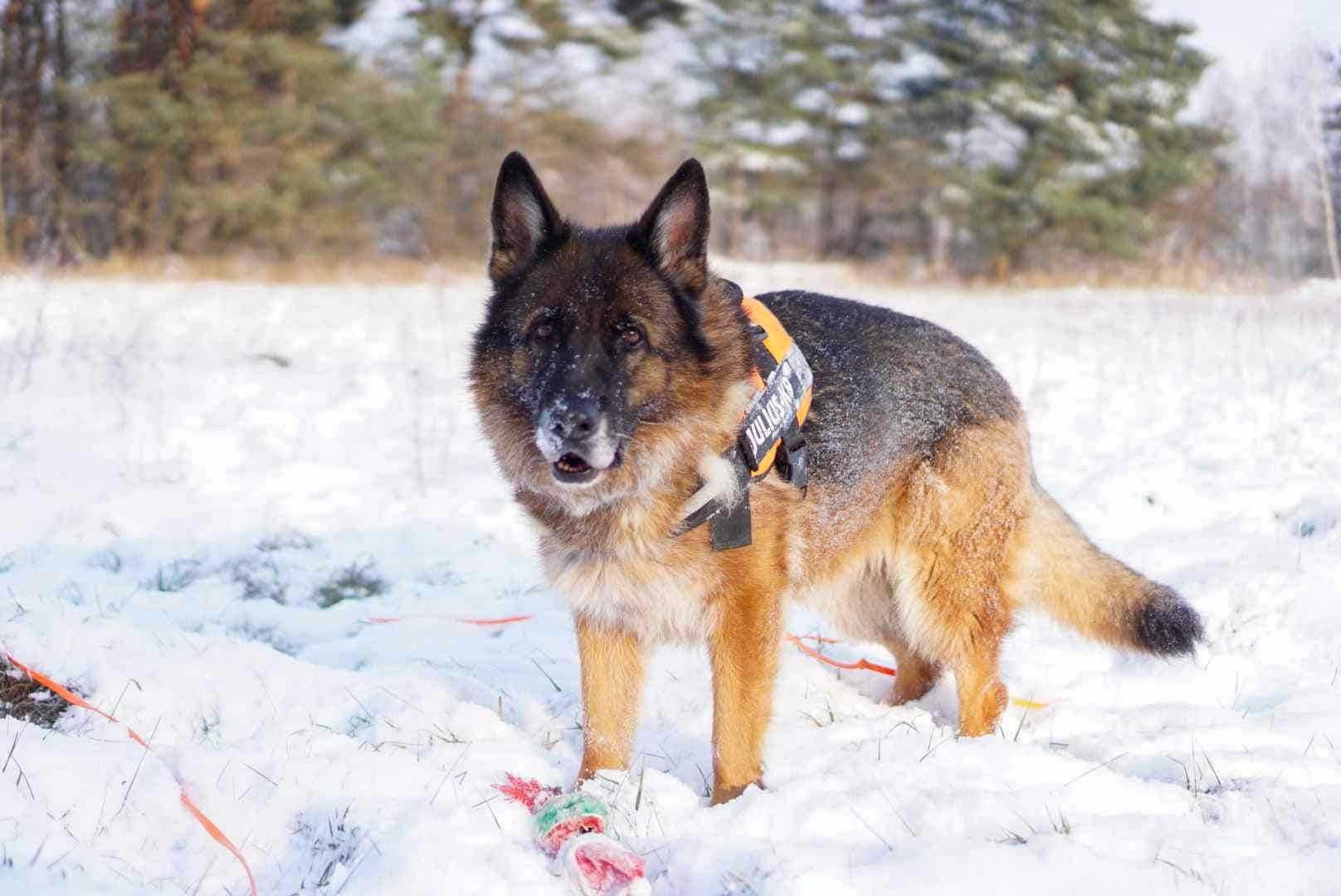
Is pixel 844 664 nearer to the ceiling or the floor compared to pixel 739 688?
nearer to the floor

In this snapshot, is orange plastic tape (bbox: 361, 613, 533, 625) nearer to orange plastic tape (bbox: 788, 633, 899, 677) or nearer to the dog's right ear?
orange plastic tape (bbox: 788, 633, 899, 677)

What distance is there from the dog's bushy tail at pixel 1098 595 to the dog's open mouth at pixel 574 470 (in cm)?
206

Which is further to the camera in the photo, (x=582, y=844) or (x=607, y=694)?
(x=607, y=694)

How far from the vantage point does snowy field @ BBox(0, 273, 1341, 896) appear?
113 inches

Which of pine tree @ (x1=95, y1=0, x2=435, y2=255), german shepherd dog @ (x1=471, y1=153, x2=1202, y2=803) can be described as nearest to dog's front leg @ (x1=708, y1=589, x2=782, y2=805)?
german shepherd dog @ (x1=471, y1=153, x2=1202, y2=803)

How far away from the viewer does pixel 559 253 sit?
370 cm

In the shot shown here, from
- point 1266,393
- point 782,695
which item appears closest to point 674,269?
point 782,695

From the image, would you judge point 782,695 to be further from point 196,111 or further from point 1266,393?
point 196,111

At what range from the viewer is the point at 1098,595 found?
14.6 ft

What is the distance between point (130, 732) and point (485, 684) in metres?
1.47

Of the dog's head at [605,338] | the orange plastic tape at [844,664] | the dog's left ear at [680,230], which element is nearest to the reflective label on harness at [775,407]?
the dog's head at [605,338]

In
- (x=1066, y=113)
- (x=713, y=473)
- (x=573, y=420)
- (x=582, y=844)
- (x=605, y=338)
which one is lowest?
(x=1066, y=113)

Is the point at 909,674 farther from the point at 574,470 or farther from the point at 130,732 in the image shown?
the point at 130,732

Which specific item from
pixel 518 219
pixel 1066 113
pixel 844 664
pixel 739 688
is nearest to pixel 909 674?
pixel 844 664
